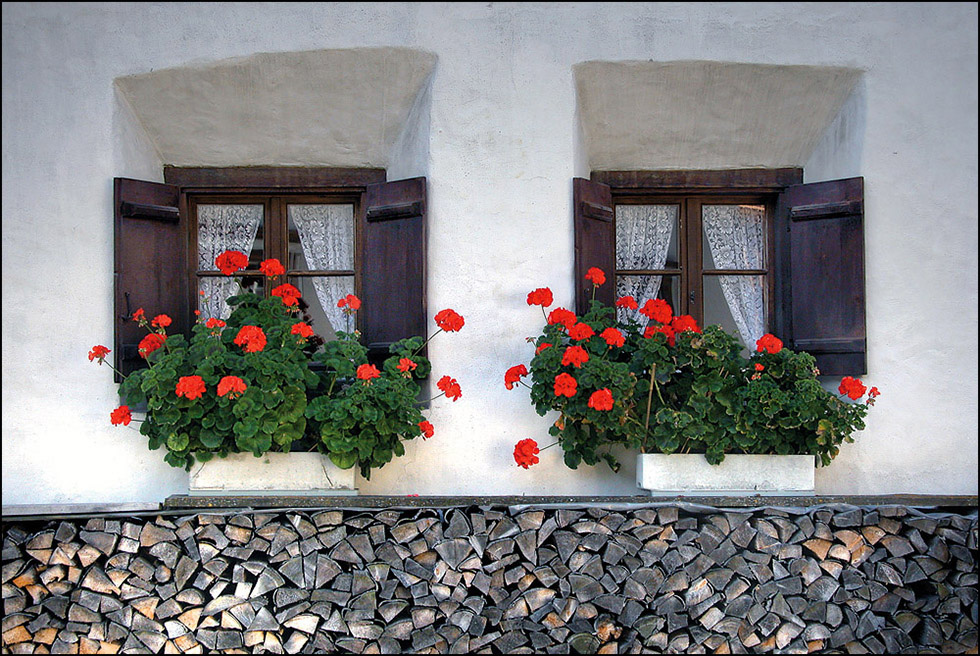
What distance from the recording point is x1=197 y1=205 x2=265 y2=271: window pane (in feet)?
16.3

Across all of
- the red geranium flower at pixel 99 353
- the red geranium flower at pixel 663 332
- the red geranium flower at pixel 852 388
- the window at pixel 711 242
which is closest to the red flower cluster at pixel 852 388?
the red geranium flower at pixel 852 388

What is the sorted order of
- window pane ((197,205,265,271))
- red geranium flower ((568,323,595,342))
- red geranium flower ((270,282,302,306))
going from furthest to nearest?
window pane ((197,205,265,271)) < red geranium flower ((270,282,302,306)) < red geranium flower ((568,323,595,342))

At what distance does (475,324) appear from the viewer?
4461 millimetres

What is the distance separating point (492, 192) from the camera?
4.51 metres

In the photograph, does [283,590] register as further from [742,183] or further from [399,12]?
[742,183]

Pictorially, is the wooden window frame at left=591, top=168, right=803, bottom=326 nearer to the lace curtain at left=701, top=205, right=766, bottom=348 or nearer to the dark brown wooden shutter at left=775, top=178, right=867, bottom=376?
the lace curtain at left=701, top=205, right=766, bottom=348

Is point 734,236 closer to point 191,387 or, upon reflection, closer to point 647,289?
point 647,289

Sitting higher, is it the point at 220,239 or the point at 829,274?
the point at 220,239

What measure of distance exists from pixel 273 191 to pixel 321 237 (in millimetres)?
356

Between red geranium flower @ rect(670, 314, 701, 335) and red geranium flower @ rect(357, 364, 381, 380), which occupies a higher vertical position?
red geranium flower @ rect(670, 314, 701, 335)

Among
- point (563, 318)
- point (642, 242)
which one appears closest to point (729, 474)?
point (563, 318)

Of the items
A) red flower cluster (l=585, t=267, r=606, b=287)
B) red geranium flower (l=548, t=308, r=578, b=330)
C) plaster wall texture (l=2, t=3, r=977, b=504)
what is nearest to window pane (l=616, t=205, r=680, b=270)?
plaster wall texture (l=2, t=3, r=977, b=504)

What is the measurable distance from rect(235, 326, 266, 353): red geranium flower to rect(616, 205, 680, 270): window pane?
2.04m

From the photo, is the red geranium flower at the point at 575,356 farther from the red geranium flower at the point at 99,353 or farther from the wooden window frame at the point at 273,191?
the red geranium flower at the point at 99,353
